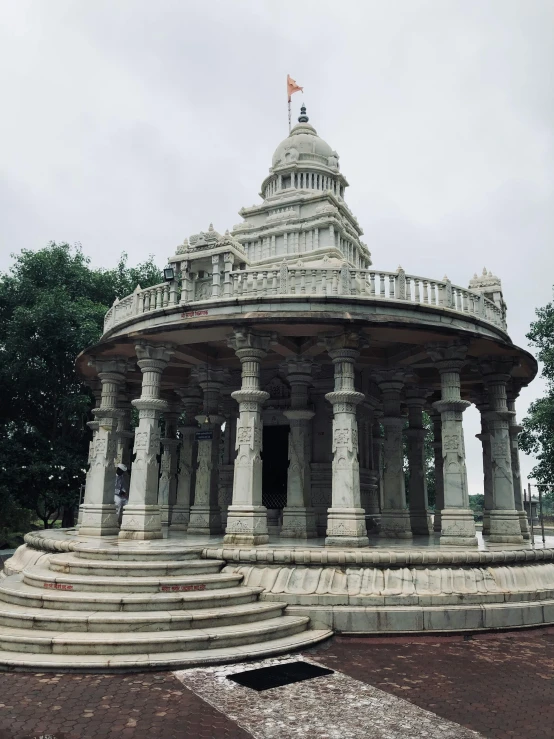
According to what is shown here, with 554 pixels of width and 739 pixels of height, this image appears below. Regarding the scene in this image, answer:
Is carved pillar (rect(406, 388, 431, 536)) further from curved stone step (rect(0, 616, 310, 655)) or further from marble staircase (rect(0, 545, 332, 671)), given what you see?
curved stone step (rect(0, 616, 310, 655))

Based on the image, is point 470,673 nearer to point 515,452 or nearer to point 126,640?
point 126,640

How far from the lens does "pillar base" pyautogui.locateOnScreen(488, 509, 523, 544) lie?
54.5 ft

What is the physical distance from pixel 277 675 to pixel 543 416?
2371cm

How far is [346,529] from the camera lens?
13453 mm

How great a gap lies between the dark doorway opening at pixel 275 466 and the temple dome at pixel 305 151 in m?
16.6

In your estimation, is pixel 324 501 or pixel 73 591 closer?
pixel 73 591

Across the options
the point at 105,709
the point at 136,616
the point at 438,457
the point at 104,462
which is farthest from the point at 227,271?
the point at 438,457

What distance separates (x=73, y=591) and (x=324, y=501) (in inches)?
377

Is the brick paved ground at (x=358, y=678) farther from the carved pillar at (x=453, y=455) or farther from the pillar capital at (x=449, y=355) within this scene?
the pillar capital at (x=449, y=355)

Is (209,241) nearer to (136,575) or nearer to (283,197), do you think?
(136,575)

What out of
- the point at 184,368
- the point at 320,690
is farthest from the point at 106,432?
the point at 320,690

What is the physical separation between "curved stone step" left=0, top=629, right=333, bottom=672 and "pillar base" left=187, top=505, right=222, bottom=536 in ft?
28.2

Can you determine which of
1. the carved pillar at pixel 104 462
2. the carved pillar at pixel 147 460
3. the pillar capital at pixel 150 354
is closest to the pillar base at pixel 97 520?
the carved pillar at pixel 104 462

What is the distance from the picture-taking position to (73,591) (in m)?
10.8
